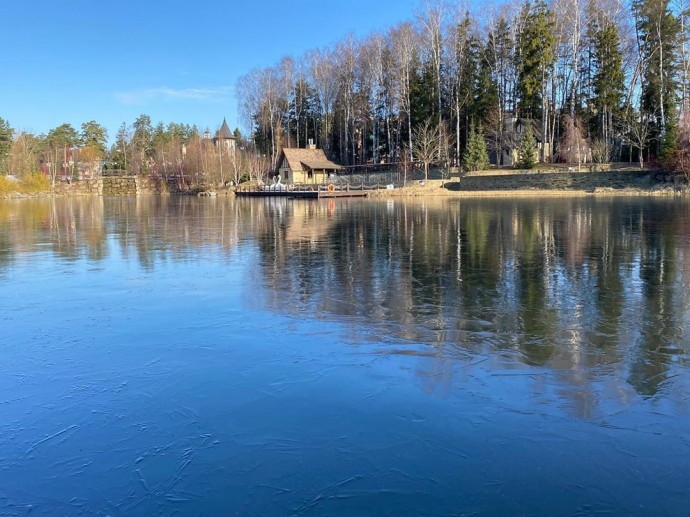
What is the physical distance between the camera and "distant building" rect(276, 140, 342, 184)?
247 feet

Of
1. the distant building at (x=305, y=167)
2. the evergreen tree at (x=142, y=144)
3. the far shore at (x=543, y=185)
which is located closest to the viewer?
the far shore at (x=543, y=185)

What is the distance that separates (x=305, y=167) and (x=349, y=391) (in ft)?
234

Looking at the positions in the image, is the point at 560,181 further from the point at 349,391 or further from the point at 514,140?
the point at 349,391

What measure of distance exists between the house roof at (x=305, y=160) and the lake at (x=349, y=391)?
6342 cm

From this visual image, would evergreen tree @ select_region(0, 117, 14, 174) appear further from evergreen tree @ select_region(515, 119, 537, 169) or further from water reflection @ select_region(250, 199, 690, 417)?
water reflection @ select_region(250, 199, 690, 417)

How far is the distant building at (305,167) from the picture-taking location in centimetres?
7544

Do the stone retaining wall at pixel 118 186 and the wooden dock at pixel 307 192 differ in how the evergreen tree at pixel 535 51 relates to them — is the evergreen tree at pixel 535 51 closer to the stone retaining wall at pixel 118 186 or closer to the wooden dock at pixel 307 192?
the wooden dock at pixel 307 192

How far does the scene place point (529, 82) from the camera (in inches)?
2346

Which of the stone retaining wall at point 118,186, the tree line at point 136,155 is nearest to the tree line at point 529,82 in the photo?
the tree line at point 136,155


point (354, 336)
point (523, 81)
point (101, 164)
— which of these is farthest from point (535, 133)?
→ point (101, 164)

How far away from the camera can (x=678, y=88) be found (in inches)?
2191

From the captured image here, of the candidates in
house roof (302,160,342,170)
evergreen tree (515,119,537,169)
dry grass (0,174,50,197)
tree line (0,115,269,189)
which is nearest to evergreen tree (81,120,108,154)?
tree line (0,115,269,189)

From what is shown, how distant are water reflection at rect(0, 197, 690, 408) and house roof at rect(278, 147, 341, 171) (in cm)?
5242

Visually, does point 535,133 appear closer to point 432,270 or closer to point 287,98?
point 287,98
